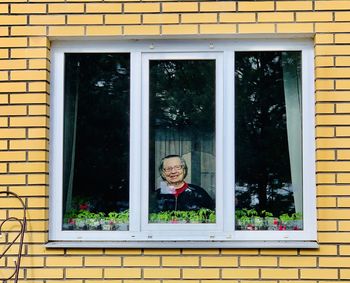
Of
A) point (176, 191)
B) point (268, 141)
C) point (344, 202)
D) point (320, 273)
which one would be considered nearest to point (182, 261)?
point (176, 191)

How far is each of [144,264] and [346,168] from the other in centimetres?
151

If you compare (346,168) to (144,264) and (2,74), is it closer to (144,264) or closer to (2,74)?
(144,264)

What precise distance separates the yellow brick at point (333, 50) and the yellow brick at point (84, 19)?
1.52m

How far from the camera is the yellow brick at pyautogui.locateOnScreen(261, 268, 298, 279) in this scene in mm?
4430

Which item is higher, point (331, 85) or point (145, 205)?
point (331, 85)

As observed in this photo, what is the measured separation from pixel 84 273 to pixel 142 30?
1715 millimetres

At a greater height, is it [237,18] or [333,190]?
[237,18]

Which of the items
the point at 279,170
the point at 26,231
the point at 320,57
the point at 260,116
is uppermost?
the point at 320,57

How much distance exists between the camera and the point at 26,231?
4516 mm

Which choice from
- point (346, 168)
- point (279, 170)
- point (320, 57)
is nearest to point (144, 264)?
point (279, 170)

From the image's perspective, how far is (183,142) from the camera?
4.68 metres

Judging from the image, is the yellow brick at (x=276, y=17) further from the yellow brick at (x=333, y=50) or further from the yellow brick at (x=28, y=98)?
the yellow brick at (x=28, y=98)

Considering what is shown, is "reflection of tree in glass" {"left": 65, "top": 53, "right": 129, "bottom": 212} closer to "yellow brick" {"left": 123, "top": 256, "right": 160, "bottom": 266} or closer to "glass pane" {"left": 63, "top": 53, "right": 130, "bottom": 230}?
"glass pane" {"left": 63, "top": 53, "right": 130, "bottom": 230}

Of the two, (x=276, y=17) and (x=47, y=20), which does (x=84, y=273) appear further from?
(x=276, y=17)
